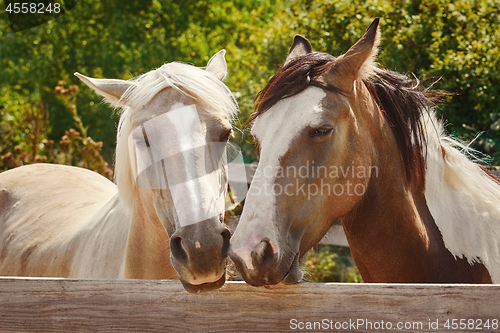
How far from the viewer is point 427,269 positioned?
2.17 meters

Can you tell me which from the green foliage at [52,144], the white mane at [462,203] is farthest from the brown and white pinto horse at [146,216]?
the green foliage at [52,144]

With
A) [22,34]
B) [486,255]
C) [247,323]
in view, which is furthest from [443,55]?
[22,34]

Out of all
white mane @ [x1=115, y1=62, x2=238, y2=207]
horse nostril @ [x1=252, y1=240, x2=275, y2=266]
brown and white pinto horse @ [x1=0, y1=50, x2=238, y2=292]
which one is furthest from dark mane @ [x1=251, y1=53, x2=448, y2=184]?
horse nostril @ [x1=252, y1=240, x2=275, y2=266]

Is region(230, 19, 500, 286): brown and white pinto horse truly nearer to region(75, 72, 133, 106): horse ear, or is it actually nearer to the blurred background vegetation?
the blurred background vegetation

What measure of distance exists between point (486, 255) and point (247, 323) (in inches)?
50.7

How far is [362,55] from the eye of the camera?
6.64 feet

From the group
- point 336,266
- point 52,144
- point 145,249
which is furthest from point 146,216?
point 336,266

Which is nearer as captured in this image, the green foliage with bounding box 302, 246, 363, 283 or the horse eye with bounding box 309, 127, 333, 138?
the horse eye with bounding box 309, 127, 333, 138

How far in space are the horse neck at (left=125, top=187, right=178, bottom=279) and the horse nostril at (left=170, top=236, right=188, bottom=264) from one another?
45 centimetres

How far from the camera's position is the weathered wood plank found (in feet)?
4.88

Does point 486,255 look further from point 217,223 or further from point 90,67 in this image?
point 90,67

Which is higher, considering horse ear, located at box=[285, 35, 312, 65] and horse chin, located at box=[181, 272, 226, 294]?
horse ear, located at box=[285, 35, 312, 65]
